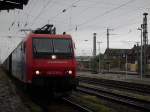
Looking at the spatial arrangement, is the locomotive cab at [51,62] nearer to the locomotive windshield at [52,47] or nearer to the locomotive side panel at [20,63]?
the locomotive windshield at [52,47]

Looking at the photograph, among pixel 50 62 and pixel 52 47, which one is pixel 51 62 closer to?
pixel 50 62

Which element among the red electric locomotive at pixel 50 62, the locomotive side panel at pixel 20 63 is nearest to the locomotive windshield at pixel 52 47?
the red electric locomotive at pixel 50 62

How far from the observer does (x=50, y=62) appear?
14992mm

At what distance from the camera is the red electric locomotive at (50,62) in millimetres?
14742

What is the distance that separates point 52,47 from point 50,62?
82 centimetres

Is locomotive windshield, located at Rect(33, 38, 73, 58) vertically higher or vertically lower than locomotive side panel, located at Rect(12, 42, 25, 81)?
higher

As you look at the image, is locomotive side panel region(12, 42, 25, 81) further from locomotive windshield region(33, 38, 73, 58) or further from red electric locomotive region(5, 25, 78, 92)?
locomotive windshield region(33, 38, 73, 58)

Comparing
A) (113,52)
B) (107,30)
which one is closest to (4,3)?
(107,30)

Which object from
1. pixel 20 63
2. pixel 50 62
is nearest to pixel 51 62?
pixel 50 62

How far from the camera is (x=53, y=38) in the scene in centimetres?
1581

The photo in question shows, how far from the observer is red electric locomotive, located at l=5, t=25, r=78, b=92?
48.4ft

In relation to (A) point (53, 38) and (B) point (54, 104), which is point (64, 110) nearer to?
(B) point (54, 104)

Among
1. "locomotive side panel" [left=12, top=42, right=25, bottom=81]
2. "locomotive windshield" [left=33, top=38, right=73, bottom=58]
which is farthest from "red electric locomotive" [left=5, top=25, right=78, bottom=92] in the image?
"locomotive side panel" [left=12, top=42, right=25, bottom=81]

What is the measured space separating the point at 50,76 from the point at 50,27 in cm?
341
